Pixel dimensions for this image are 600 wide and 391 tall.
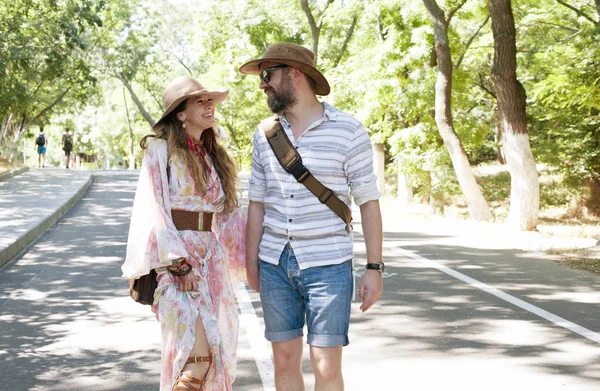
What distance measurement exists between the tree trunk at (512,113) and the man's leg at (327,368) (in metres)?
13.8

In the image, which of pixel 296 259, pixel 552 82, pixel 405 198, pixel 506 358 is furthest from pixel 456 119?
pixel 296 259

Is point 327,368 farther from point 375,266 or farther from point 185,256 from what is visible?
point 185,256

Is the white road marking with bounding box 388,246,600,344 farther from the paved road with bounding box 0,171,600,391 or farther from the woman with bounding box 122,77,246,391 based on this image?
the woman with bounding box 122,77,246,391

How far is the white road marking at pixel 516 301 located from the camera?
7527mm

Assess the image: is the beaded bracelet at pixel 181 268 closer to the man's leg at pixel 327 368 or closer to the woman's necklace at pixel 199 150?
the woman's necklace at pixel 199 150

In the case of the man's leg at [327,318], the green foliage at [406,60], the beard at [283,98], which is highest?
the green foliage at [406,60]

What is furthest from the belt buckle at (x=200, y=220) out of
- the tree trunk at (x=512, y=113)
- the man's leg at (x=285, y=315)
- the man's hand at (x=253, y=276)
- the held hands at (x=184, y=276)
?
the tree trunk at (x=512, y=113)

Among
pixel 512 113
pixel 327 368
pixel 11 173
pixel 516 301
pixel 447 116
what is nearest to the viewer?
pixel 327 368

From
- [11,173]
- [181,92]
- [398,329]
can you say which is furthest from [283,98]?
[11,173]

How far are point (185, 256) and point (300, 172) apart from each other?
720mm

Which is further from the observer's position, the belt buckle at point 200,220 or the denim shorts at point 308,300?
the belt buckle at point 200,220

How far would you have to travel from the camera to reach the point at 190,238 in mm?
4484

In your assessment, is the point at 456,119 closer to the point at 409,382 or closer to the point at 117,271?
the point at 117,271

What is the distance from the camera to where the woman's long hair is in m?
4.50
